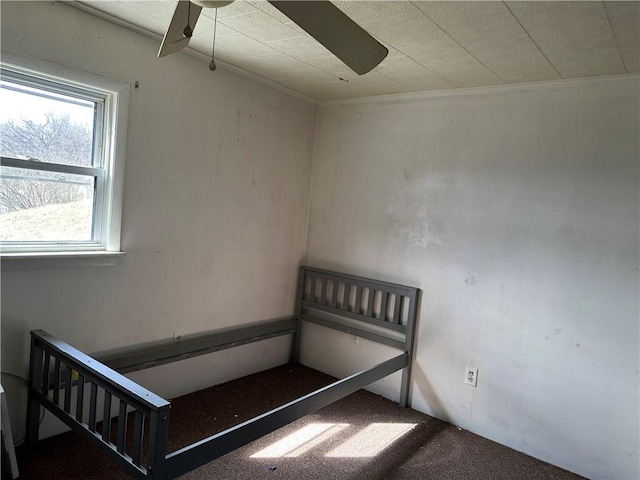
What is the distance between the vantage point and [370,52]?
1.40 m

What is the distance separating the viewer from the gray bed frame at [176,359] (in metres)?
1.64

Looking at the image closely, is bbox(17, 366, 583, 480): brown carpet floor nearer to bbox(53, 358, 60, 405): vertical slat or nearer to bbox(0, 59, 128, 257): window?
bbox(53, 358, 60, 405): vertical slat

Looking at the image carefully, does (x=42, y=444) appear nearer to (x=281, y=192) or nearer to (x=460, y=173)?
(x=281, y=192)

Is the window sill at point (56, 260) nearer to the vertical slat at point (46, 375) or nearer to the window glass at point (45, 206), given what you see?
the window glass at point (45, 206)

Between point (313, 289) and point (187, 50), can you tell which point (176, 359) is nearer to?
point (313, 289)

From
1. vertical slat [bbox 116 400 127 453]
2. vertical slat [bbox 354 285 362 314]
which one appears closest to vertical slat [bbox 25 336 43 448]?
vertical slat [bbox 116 400 127 453]

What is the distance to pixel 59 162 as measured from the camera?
2.30 meters

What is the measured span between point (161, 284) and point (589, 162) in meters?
2.55

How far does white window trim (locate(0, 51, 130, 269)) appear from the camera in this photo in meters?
2.21

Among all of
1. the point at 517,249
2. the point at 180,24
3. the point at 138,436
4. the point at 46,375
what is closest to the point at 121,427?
the point at 138,436

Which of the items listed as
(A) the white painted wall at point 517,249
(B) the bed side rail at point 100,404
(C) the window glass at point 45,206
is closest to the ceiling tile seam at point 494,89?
(A) the white painted wall at point 517,249

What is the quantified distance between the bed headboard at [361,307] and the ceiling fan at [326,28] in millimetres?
1984

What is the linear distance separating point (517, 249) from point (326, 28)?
197cm

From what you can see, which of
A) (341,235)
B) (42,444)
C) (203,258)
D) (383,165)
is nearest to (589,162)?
(383,165)
